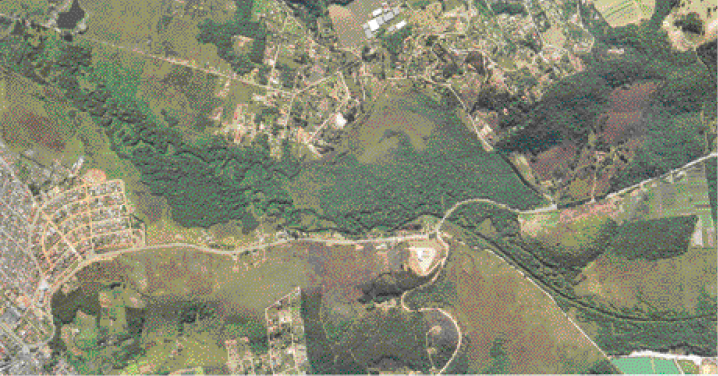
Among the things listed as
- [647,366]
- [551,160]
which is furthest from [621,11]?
[647,366]

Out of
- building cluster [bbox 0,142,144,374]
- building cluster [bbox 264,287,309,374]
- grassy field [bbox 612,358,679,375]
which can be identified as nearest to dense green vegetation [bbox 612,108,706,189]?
grassy field [bbox 612,358,679,375]

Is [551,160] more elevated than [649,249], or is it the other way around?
[551,160]

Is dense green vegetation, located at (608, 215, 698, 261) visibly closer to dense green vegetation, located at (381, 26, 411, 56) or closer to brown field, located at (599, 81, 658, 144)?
brown field, located at (599, 81, 658, 144)

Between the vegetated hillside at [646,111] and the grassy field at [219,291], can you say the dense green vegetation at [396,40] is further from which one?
the grassy field at [219,291]

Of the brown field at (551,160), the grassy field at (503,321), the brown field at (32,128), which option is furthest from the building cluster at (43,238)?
the brown field at (551,160)

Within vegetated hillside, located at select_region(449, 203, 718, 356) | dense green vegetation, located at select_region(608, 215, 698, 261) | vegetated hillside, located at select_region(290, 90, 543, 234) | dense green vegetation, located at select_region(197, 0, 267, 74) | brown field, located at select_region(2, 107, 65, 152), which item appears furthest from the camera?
dense green vegetation, located at select_region(197, 0, 267, 74)

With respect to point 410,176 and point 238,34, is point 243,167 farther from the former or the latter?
point 410,176
